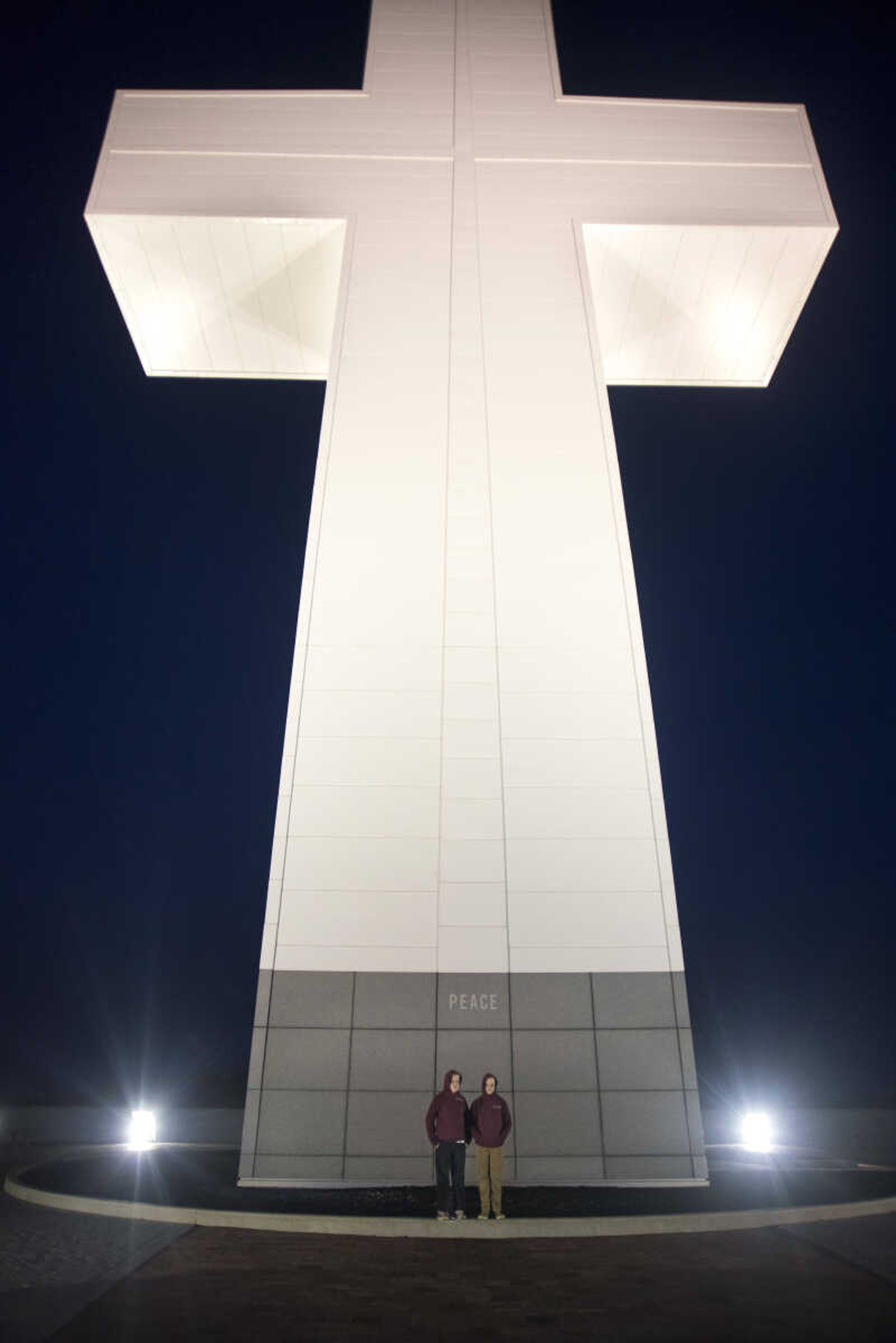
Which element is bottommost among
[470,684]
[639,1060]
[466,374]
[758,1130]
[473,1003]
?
[758,1130]

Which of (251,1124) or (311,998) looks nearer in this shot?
(251,1124)

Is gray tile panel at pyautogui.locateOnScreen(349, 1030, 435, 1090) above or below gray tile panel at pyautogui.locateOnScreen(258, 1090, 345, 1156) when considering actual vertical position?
above

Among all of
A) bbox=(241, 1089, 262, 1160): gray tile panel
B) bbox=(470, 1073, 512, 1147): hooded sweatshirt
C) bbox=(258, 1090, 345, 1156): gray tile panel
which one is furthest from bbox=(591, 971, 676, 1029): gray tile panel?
bbox=(241, 1089, 262, 1160): gray tile panel

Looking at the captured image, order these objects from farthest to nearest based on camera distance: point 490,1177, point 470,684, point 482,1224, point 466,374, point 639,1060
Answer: point 466,374 → point 470,684 → point 639,1060 → point 490,1177 → point 482,1224

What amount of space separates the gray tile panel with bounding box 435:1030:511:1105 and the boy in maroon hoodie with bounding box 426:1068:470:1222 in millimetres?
892

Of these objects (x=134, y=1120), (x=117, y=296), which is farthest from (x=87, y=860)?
(x=117, y=296)

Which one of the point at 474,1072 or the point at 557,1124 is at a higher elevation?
the point at 474,1072

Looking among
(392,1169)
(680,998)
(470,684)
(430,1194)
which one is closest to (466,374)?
(470,684)

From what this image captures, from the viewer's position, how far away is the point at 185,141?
12.7 metres

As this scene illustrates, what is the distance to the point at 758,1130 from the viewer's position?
533 inches

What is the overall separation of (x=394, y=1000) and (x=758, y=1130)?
9487 millimetres

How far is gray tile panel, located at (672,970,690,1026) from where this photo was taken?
7.69m

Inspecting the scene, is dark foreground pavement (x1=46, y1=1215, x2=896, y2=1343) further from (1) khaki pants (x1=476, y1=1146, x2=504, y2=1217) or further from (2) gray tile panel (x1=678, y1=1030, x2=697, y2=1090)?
(2) gray tile panel (x1=678, y1=1030, x2=697, y2=1090)

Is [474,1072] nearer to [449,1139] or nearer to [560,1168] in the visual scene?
[560,1168]
